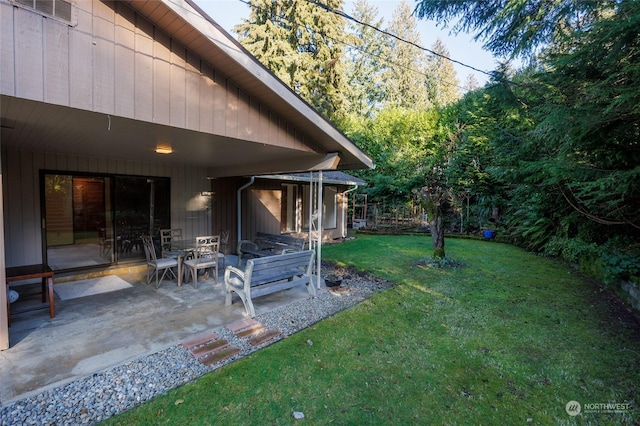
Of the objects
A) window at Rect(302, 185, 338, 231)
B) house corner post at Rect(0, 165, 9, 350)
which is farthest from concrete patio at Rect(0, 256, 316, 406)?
window at Rect(302, 185, 338, 231)

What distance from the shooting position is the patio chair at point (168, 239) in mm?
6242

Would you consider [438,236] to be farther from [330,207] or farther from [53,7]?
[53,7]

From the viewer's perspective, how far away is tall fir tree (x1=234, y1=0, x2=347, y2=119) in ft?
59.0

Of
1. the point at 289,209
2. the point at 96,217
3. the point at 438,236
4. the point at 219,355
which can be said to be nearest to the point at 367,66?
the point at 289,209

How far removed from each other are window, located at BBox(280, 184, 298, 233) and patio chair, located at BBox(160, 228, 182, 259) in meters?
3.80

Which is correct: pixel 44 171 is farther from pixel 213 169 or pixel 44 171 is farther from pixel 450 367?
pixel 450 367

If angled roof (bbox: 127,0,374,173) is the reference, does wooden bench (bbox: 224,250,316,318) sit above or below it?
below

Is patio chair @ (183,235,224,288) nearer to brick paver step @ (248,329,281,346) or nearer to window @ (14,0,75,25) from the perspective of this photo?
brick paver step @ (248,329,281,346)

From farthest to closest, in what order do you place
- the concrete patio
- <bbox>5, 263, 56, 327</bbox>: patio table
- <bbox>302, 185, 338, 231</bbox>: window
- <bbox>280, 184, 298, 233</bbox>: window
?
<bbox>302, 185, 338, 231</bbox>: window, <bbox>280, 184, 298, 233</bbox>: window, <bbox>5, 263, 56, 327</bbox>: patio table, the concrete patio

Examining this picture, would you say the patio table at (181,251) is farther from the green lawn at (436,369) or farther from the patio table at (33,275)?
the green lawn at (436,369)

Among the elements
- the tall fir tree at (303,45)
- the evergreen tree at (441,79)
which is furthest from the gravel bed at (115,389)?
the evergreen tree at (441,79)

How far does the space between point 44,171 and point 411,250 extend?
32.1 feet

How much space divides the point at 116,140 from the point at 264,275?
3.02 m

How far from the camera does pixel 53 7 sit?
2660mm
